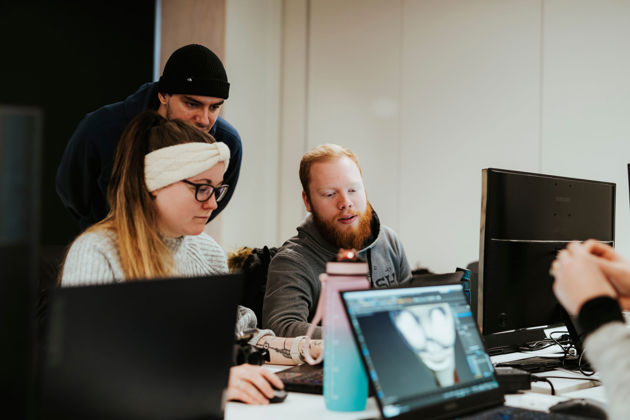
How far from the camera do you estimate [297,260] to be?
1.97 metres

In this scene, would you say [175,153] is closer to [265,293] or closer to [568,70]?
[265,293]

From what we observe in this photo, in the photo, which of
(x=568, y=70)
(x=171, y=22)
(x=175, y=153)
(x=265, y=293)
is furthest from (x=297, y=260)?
(x=171, y=22)

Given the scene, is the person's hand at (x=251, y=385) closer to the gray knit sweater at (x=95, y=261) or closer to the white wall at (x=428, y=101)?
the gray knit sweater at (x=95, y=261)

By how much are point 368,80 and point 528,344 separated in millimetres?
2536

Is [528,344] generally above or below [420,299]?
below

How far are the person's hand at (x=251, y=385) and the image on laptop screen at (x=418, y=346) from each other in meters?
0.30

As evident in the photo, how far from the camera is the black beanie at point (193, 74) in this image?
81.6 inches

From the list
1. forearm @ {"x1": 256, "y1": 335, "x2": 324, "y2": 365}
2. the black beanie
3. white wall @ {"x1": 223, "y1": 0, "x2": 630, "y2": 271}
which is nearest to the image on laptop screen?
forearm @ {"x1": 256, "y1": 335, "x2": 324, "y2": 365}

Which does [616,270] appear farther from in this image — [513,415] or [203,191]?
[203,191]

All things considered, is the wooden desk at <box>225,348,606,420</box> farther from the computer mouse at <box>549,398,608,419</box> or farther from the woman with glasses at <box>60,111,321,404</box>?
the woman with glasses at <box>60,111,321,404</box>

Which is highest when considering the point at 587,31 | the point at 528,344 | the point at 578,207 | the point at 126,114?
the point at 587,31

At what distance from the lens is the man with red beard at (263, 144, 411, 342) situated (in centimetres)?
192

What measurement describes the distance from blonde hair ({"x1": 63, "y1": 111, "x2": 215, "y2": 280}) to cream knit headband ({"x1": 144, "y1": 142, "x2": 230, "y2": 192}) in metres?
0.02

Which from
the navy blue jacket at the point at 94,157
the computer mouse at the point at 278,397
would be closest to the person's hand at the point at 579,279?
the computer mouse at the point at 278,397
